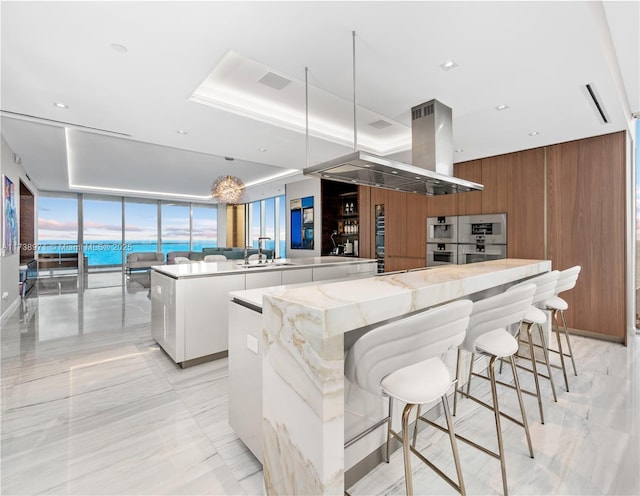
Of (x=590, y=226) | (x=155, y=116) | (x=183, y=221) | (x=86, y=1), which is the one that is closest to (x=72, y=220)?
(x=183, y=221)

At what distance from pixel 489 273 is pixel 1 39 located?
11.6 ft

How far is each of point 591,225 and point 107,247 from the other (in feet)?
42.0

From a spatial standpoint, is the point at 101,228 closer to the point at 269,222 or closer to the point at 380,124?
the point at 269,222

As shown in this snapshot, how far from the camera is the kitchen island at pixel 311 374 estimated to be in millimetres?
1153

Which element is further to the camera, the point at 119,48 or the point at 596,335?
the point at 596,335

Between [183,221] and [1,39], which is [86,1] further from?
[183,221]

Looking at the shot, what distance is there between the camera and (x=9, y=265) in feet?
16.2

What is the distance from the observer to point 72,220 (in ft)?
33.4

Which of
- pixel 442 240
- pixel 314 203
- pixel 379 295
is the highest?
pixel 314 203

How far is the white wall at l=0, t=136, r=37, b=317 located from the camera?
448cm

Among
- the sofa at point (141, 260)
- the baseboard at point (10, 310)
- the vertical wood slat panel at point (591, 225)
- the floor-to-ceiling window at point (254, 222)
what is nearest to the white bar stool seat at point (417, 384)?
the vertical wood slat panel at point (591, 225)

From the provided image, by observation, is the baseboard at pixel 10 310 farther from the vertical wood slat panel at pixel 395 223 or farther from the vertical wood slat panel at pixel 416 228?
the vertical wood slat panel at pixel 416 228

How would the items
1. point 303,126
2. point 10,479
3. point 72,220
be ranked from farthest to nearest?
1. point 72,220
2. point 303,126
3. point 10,479

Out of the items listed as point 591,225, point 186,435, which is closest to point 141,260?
point 186,435
